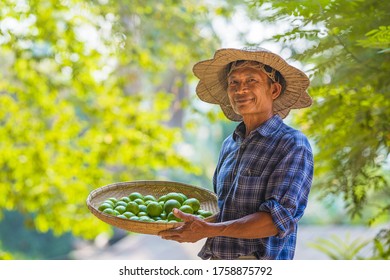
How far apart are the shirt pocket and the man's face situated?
0.16 meters

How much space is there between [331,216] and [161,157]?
14.5 ft

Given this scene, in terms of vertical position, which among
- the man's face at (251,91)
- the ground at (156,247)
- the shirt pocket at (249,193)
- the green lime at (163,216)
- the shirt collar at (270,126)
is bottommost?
the ground at (156,247)

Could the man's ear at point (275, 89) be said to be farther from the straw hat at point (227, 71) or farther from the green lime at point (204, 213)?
the green lime at point (204, 213)

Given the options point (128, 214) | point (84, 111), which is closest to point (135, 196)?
point (128, 214)

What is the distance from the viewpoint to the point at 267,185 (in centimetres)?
115

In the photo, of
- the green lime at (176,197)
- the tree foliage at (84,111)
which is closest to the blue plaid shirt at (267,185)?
the green lime at (176,197)

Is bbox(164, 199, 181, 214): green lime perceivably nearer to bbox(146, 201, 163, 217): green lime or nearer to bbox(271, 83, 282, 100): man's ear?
bbox(146, 201, 163, 217): green lime

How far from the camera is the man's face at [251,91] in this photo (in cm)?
122

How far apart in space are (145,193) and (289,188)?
1.63ft

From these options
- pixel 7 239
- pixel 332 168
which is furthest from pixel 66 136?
pixel 7 239

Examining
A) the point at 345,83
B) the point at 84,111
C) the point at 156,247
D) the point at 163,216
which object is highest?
the point at 345,83

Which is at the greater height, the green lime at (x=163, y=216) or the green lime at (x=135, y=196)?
the green lime at (x=135, y=196)

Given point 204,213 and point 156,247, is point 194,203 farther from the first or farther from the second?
point 156,247

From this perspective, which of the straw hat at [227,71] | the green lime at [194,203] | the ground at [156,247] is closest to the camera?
the straw hat at [227,71]
